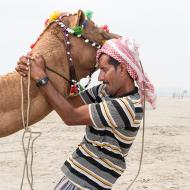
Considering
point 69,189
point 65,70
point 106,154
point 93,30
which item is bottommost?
point 69,189

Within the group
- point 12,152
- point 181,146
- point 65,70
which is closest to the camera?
point 65,70

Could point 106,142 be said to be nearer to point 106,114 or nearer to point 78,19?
point 106,114

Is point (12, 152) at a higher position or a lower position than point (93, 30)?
lower

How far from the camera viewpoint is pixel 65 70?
383cm

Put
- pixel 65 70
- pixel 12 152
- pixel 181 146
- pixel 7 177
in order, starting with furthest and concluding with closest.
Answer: pixel 181 146
pixel 12 152
pixel 7 177
pixel 65 70

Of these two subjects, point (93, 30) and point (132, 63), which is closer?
point (132, 63)

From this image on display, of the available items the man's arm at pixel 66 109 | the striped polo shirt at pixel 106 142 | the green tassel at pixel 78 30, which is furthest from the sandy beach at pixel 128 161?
the man's arm at pixel 66 109

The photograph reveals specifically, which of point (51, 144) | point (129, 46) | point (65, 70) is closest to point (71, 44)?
point (65, 70)

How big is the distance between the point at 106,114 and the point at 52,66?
1.91 feet

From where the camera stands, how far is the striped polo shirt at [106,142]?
3496 millimetres

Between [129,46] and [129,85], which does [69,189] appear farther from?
[129,46]

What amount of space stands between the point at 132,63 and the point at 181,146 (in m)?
11.6

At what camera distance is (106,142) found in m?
3.57

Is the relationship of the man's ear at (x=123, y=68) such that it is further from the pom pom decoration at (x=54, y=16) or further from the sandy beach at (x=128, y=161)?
the sandy beach at (x=128, y=161)
